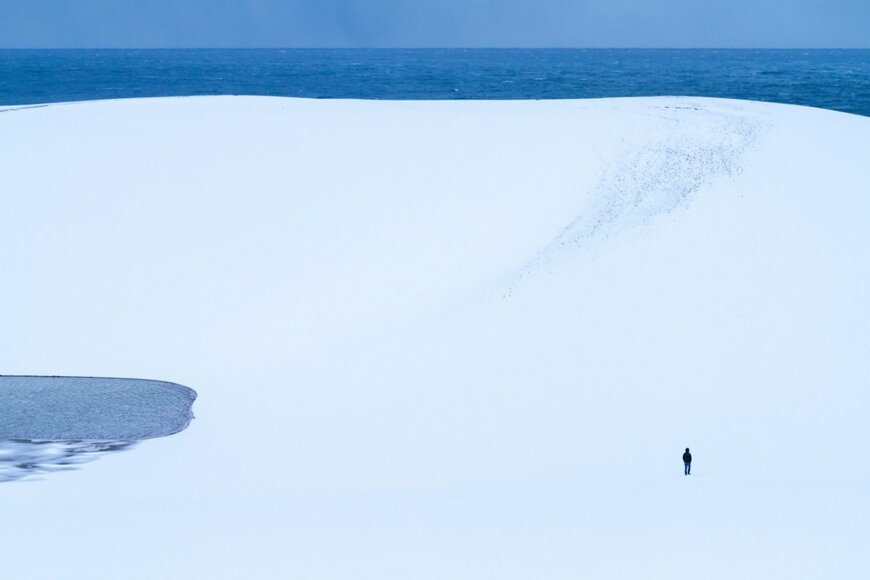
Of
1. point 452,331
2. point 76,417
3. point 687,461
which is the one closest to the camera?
point 687,461

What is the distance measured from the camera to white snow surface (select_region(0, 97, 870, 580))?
1205cm

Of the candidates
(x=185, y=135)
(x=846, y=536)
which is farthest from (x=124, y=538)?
(x=185, y=135)

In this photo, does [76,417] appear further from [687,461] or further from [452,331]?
[687,461]

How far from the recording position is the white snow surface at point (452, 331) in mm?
12055

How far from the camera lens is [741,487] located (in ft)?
46.0

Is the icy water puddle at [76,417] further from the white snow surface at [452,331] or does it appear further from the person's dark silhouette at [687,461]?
the person's dark silhouette at [687,461]

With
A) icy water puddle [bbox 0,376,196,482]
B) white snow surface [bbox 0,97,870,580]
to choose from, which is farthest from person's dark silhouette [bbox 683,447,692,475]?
icy water puddle [bbox 0,376,196,482]

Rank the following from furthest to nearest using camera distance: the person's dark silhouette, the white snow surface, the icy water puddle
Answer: the icy water puddle
the person's dark silhouette
the white snow surface

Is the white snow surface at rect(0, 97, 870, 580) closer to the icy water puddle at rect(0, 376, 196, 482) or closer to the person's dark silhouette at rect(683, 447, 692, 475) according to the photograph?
the person's dark silhouette at rect(683, 447, 692, 475)

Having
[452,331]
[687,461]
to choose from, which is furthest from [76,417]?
[687,461]

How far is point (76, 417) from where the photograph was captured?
16984 mm

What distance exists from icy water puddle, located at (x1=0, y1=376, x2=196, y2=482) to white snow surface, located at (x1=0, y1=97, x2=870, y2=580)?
0.45 meters

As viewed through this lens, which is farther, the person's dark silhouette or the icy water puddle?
the icy water puddle

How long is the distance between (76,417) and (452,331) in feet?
22.7
